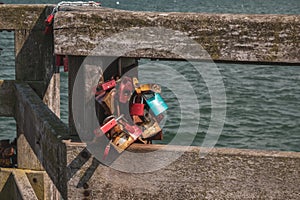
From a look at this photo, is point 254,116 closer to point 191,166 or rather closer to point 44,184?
point 44,184

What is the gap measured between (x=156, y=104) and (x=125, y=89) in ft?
0.64

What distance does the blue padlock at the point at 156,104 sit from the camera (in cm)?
326

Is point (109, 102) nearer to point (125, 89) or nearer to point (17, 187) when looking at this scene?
point (125, 89)

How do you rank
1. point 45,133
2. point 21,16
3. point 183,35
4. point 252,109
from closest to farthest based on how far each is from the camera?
point 183,35 → point 45,133 → point 21,16 → point 252,109

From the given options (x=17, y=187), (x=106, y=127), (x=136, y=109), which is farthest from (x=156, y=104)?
(x=17, y=187)

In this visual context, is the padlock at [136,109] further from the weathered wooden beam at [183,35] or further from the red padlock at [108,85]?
the weathered wooden beam at [183,35]

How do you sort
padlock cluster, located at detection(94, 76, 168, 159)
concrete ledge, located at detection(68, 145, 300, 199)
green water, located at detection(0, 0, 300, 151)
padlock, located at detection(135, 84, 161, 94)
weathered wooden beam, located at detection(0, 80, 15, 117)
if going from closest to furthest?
concrete ledge, located at detection(68, 145, 300, 199), padlock cluster, located at detection(94, 76, 168, 159), padlock, located at detection(135, 84, 161, 94), weathered wooden beam, located at detection(0, 80, 15, 117), green water, located at detection(0, 0, 300, 151)

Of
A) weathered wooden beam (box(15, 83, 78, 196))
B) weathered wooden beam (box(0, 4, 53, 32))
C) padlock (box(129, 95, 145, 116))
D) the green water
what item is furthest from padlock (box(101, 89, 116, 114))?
the green water

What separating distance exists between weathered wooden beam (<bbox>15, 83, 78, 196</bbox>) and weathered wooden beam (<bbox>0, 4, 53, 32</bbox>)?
0.49 m

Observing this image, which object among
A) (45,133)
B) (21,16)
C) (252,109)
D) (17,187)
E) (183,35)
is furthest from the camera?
(252,109)

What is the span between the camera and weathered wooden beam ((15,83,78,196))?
10.8ft

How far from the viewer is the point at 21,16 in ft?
16.8

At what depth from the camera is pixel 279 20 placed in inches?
109

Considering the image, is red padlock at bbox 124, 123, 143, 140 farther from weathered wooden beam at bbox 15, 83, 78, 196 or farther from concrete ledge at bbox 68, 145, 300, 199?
weathered wooden beam at bbox 15, 83, 78, 196
